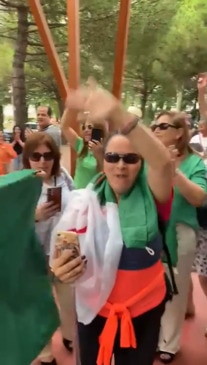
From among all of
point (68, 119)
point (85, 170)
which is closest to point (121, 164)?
point (68, 119)

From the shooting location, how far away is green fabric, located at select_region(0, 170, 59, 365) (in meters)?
1.02

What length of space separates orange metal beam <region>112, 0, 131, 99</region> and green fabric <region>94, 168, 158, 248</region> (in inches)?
177

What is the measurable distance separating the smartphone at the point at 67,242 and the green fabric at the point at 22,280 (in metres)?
0.19

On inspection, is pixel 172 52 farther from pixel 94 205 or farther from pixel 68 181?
pixel 94 205

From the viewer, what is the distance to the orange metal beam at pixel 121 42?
20.5 feet

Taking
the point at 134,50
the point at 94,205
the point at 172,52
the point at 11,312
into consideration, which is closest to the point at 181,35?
the point at 172,52

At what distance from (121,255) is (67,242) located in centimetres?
28

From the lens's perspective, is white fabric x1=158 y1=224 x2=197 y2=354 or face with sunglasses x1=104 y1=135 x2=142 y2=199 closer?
face with sunglasses x1=104 y1=135 x2=142 y2=199

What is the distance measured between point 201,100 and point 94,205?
4.58ft

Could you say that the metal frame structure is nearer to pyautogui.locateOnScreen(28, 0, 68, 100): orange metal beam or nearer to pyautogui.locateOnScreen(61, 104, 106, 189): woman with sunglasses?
pyautogui.locateOnScreen(28, 0, 68, 100): orange metal beam

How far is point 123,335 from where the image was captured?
172 cm

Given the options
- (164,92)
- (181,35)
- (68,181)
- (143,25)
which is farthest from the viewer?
(164,92)

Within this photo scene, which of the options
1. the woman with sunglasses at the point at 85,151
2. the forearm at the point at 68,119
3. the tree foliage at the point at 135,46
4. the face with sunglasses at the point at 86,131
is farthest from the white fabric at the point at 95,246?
the tree foliage at the point at 135,46

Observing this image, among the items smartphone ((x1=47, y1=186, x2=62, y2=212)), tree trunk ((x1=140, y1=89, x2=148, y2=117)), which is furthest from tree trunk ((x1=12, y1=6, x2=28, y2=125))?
smartphone ((x1=47, y1=186, x2=62, y2=212))
